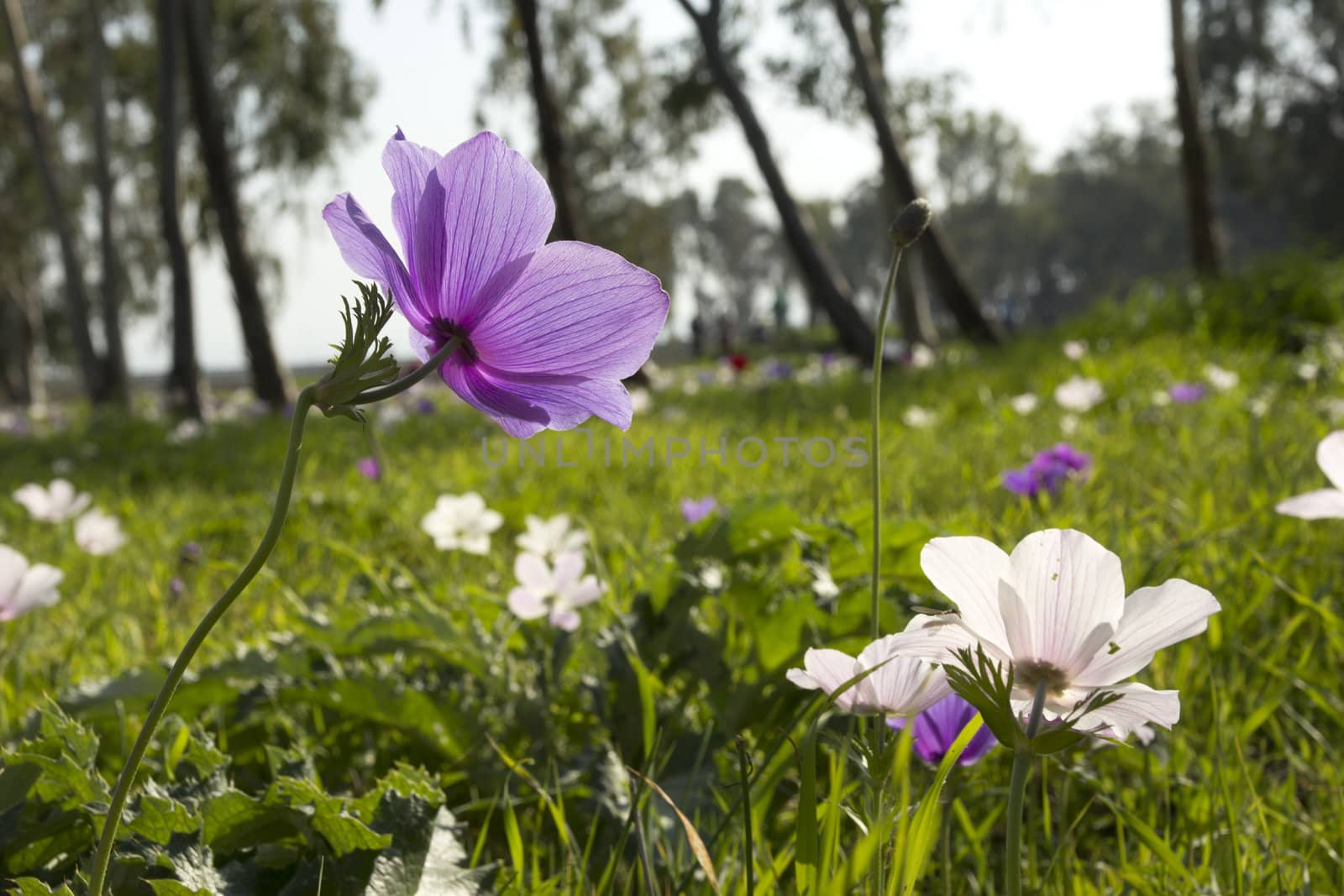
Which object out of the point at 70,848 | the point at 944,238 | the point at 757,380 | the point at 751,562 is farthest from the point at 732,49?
the point at 70,848

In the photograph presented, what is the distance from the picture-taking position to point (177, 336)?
35.6 feet

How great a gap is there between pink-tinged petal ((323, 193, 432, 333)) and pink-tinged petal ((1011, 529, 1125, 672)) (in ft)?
1.62

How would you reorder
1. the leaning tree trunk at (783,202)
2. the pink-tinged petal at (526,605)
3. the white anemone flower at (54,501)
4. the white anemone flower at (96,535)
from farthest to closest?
the leaning tree trunk at (783,202) < the white anemone flower at (96,535) < the white anemone flower at (54,501) < the pink-tinged petal at (526,605)

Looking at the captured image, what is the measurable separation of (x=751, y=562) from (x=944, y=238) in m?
9.52

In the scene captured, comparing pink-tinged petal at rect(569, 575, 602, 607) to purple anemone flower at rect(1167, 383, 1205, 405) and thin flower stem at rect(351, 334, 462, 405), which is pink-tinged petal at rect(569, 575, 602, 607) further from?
purple anemone flower at rect(1167, 383, 1205, 405)

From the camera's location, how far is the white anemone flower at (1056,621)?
0.62 m

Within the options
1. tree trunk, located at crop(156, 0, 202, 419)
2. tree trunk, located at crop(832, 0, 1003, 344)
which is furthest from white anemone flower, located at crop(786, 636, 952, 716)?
tree trunk, located at crop(156, 0, 202, 419)

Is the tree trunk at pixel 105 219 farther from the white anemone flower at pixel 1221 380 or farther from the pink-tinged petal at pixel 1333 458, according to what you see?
the pink-tinged petal at pixel 1333 458

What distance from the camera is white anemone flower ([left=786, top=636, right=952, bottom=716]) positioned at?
74cm

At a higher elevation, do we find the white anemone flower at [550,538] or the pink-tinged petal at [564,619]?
the white anemone flower at [550,538]

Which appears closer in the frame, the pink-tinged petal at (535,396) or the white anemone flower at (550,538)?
the pink-tinged petal at (535,396)

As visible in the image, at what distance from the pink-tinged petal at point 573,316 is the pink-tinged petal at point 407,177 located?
0.07 meters

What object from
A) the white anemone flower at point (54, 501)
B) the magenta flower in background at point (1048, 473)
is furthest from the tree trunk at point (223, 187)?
the magenta flower in background at point (1048, 473)

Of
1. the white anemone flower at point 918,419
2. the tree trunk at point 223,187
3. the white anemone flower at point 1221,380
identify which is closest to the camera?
the white anemone flower at point 1221,380
